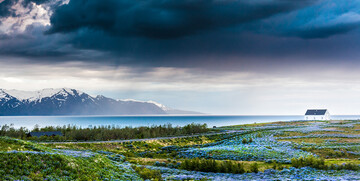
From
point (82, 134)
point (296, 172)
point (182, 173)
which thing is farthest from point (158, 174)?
point (82, 134)

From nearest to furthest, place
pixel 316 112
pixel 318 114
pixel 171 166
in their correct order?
pixel 171 166
pixel 318 114
pixel 316 112

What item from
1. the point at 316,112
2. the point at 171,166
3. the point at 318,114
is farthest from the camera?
the point at 316,112

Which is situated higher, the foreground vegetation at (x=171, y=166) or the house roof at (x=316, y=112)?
the house roof at (x=316, y=112)

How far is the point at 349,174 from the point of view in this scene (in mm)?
27047

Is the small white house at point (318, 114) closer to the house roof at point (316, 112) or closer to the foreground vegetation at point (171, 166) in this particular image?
the house roof at point (316, 112)

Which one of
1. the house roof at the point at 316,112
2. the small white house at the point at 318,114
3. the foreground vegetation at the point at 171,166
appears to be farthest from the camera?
the house roof at the point at 316,112

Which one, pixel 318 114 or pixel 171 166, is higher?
pixel 318 114

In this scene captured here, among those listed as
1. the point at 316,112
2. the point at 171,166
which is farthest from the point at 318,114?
the point at 171,166

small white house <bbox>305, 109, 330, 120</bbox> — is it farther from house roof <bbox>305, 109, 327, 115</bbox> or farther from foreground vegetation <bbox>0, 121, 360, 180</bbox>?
foreground vegetation <bbox>0, 121, 360, 180</bbox>

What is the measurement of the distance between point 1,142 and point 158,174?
14270 mm

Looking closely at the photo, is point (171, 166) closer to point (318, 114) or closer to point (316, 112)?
point (318, 114)

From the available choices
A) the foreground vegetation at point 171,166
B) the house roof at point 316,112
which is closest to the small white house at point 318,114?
the house roof at point 316,112

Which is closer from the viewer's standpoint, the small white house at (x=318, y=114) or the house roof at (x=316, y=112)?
the small white house at (x=318, y=114)

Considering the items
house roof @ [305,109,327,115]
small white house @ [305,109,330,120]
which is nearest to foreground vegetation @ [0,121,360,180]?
small white house @ [305,109,330,120]
